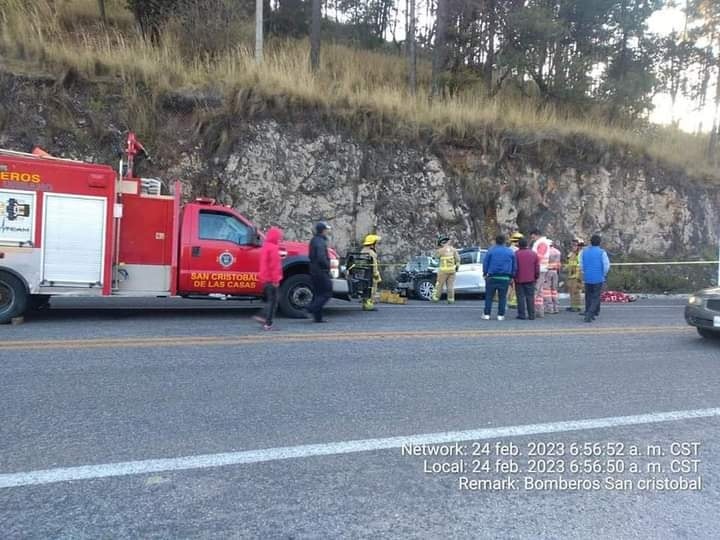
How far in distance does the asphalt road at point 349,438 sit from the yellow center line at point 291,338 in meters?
0.07

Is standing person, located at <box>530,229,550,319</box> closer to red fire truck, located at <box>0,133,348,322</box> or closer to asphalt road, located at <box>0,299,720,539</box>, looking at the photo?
asphalt road, located at <box>0,299,720,539</box>

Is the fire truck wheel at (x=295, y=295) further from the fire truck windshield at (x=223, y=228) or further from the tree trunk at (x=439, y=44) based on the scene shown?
the tree trunk at (x=439, y=44)

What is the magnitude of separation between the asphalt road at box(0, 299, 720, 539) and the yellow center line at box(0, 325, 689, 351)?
71 mm

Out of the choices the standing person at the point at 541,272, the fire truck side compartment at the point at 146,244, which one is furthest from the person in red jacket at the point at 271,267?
the standing person at the point at 541,272

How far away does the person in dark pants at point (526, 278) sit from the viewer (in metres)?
12.0

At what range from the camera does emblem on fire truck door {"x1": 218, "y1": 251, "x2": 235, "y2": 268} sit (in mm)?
10695

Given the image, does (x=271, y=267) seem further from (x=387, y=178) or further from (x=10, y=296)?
(x=387, y=178)

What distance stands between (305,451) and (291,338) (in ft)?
14.4

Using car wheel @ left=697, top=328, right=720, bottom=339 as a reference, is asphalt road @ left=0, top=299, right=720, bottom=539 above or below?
below

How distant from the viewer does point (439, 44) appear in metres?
24.7

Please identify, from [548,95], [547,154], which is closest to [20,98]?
[547,154]

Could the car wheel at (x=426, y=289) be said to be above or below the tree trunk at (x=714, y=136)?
below

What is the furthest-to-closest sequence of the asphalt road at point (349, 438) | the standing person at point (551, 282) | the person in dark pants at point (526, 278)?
the standing person at point (551, 282) → the person in dark pants at point (526, 278) → the asphalt road at point (349, 438)

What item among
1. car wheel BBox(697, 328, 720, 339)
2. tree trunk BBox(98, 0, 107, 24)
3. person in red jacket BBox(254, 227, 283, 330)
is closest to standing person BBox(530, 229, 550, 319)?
car wheel BBox(697, 328, 720, 339)
